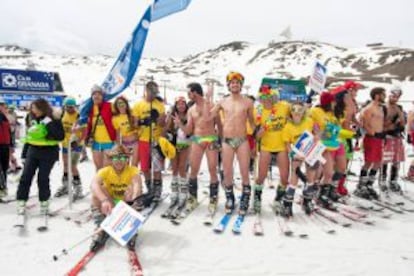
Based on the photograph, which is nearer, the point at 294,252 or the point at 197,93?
the point at 294,252

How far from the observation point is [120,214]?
184 inches

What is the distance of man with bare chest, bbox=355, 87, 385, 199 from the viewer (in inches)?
301

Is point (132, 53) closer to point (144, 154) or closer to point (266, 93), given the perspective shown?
point (144, 154)

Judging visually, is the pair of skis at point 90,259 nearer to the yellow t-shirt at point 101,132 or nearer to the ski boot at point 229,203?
the ski boot at point 229,203

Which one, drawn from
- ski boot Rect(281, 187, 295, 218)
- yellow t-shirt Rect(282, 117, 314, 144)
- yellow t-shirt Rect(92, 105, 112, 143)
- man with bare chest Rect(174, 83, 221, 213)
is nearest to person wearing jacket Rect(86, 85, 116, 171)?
yellow t-shirt Rect(92, 105, 112, 143)

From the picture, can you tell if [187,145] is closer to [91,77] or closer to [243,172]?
[243,172]

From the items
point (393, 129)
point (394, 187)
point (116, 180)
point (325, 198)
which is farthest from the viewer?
point (394, 187)

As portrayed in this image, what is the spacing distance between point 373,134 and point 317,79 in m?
1.55

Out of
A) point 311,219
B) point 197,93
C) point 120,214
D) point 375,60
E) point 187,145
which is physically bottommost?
point 311,219

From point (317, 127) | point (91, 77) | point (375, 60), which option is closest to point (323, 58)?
point (375, 60)

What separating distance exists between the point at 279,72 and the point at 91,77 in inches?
1493

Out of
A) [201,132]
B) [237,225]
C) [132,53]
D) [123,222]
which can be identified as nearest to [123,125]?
[132,53]

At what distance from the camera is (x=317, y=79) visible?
782cm

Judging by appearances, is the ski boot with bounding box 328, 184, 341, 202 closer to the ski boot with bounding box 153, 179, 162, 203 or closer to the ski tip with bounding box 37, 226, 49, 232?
the ski boot with bounding box 153, 179, 162, 203
